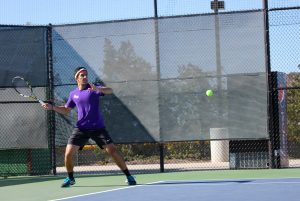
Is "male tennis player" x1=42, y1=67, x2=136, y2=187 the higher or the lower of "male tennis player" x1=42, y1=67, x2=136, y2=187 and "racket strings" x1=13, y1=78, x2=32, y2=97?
the lower

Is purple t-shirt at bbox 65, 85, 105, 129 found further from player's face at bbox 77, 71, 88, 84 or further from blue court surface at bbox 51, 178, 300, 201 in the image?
blue court surface at bbox 51, 178, 300, 201

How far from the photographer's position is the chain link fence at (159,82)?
488 inches

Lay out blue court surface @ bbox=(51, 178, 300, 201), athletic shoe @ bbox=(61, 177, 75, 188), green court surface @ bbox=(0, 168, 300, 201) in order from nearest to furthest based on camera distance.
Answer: blue court surface @ bbox=(51, 178, 300, 201) → green court surface @ bbox=(0, 168, 300, 201) → athletic shoe @ bbox=(61, 177, 75, 188)

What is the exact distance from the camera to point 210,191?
8.05 metres

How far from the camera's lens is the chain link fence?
40.7 feet

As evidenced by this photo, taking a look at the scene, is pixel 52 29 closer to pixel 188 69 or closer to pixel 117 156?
pixel 188 69

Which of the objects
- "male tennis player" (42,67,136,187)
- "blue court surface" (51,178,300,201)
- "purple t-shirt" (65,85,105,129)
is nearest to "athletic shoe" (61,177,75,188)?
"male tennis player" (42,67,136,187)


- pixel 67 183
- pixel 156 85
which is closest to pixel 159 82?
pixel 156 85

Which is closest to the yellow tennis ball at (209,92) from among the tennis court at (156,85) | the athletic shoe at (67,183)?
the tennis court at (156,85)

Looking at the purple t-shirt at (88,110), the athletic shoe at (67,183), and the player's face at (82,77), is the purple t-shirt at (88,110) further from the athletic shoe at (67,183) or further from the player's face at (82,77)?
the athletic shoe at (67,183)

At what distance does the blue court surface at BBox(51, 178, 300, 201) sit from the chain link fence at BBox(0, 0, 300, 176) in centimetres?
283

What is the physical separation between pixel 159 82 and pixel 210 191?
486 centimetres

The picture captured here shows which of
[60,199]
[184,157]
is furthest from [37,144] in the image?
[184,157]

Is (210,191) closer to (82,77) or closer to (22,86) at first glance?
(82,77)
